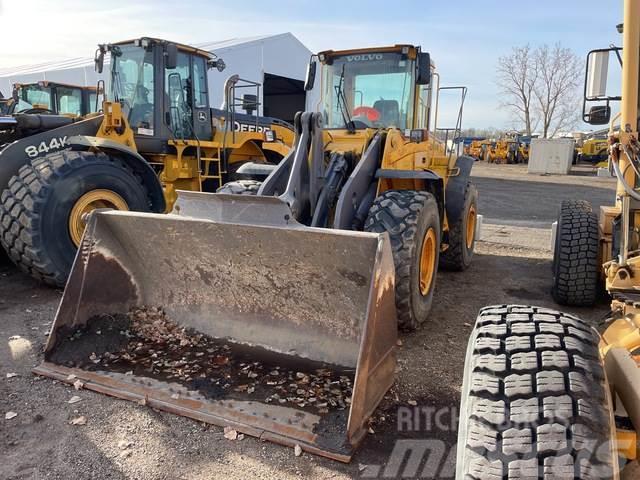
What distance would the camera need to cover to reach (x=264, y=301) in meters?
3.68

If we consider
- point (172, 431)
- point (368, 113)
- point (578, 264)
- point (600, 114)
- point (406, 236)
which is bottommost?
point (172, 431)

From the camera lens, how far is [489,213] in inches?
553

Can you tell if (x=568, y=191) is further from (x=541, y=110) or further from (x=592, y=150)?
(x=541, y=110)

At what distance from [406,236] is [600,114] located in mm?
1576

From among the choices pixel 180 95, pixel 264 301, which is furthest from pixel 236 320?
pixel 180 95

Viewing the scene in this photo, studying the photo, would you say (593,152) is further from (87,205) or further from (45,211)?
(45,211)

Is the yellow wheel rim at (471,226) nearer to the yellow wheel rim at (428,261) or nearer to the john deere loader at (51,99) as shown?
the yellow wheel rim at (428,261)

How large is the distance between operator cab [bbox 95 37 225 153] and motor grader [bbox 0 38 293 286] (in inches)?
0.6

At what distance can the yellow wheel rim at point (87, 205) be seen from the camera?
5566mm

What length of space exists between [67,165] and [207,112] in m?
3.62

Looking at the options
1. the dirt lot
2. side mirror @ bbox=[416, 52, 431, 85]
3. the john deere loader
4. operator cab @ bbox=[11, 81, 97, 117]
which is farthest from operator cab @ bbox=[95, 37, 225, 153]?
operator cab @ bbox=[11, 81, 97, 117]

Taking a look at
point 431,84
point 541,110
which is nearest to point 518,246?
point 431,84

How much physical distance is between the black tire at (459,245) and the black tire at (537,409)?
4720 millimetres

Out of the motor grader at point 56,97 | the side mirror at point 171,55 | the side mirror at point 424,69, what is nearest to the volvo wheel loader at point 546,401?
the side mirror at point 424,69
